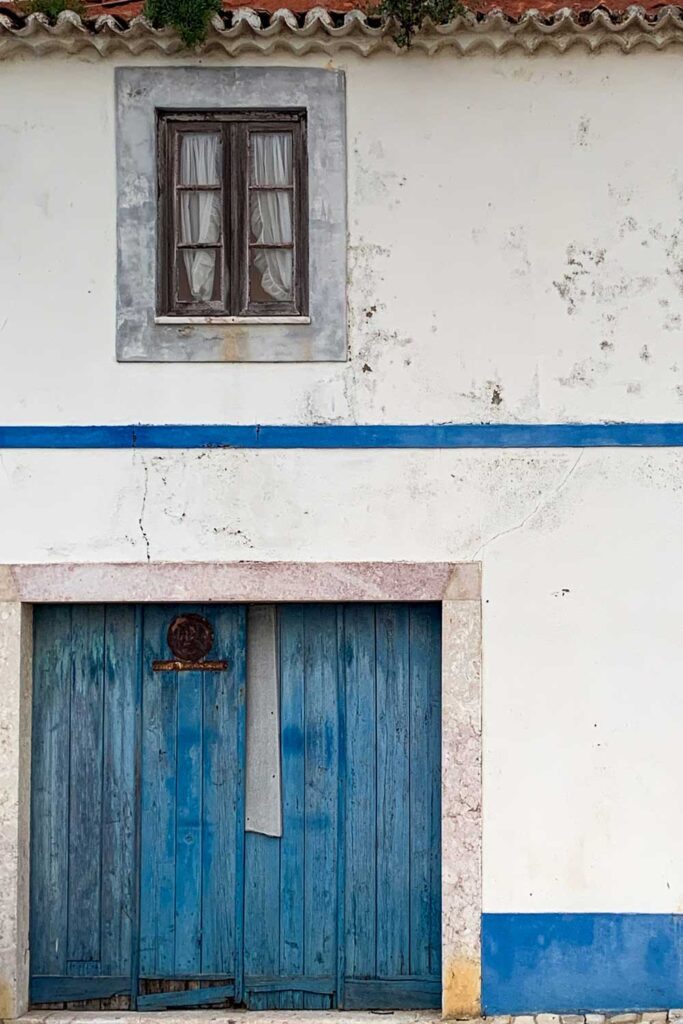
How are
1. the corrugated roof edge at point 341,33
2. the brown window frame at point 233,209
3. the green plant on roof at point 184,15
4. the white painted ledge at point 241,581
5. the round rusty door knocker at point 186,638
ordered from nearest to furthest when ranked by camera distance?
the green plant on roof at point 184,15 < the corrugated roof edge at point 341,33 < the white painted ledge at point 241,581 < the brown window frame at point 233,209 < the round rusty door knocker at point 186,638

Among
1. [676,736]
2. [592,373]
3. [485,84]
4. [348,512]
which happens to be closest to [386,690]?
[348,512]

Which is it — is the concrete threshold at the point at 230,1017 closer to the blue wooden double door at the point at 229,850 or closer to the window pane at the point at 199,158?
the blue wooden double door at the point at 229,850

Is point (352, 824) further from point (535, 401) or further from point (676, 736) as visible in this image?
point (535, 401)

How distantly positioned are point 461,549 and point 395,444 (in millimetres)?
605

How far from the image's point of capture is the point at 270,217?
6.46 meters

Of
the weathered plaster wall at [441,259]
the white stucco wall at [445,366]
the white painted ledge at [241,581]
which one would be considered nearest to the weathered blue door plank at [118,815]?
the white painted ledge at [241,581]

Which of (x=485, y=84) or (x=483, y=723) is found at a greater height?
(x=485, y=84)

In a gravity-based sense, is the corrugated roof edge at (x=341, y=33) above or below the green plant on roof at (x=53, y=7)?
below

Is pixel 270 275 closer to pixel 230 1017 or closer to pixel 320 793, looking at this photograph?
pixel 320 793

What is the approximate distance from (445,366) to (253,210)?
124cm

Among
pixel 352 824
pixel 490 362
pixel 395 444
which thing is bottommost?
pixel 352 824

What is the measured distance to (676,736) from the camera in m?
6.24

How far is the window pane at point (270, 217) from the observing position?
645 centimetres

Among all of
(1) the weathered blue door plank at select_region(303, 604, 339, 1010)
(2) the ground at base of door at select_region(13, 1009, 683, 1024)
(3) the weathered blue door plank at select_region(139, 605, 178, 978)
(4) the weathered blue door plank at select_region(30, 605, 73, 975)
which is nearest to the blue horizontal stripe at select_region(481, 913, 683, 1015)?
(2) the ground at base of door at select_region(13, 1009, 683, 1024)
